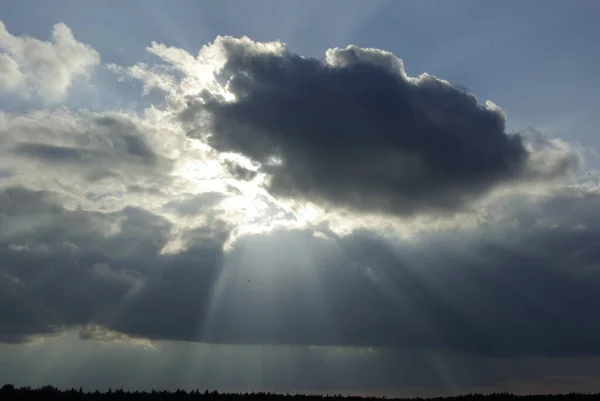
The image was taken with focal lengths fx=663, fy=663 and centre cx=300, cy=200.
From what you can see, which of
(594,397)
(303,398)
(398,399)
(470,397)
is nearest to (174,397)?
(303,398)

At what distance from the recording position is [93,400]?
103312mm

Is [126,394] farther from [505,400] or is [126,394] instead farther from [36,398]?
[505,400]

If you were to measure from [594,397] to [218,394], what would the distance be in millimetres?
58702

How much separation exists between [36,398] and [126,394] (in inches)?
535

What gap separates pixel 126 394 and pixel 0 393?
19.3 metres

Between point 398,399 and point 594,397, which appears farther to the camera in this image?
point 398,399

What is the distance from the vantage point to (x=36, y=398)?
104 m

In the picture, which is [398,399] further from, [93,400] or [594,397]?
[93,400]

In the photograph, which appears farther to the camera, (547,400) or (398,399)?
(398,399)

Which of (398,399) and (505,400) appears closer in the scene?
(505,400)

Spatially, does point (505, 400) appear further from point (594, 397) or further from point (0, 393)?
point (0, 393)

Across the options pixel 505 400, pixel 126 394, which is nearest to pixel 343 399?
pixel 505 400

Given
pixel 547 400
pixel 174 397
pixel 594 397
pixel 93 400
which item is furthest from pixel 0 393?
pixel 594 397

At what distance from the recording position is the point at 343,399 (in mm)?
108812
